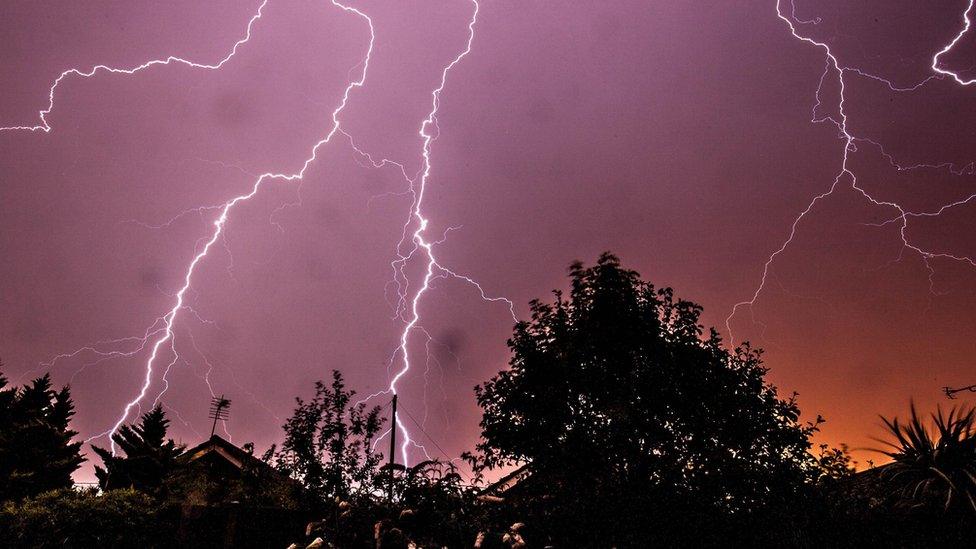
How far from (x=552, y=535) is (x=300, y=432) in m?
5.09

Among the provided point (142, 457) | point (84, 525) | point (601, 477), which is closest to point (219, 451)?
point (142, 457)

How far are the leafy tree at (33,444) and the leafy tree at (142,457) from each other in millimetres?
1625

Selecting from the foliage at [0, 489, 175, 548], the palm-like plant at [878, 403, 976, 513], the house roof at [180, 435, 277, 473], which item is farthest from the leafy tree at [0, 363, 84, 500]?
the palm-like plant at [878, 403, 976, 513]

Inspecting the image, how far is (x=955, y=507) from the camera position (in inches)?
410

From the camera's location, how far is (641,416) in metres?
8.40

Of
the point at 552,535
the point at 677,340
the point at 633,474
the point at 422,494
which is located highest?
the point at 677,340

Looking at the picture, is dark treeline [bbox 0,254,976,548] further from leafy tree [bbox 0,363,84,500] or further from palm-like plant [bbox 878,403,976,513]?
leafy tree [bbox 0,363,84,500]

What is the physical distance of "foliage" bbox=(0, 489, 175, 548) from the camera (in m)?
6.79

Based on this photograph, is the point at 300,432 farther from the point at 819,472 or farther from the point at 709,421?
the point at 819,472

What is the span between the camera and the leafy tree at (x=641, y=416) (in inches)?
282

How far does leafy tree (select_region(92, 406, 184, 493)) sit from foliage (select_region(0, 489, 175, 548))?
18.0m

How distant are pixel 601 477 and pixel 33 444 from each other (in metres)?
26.3

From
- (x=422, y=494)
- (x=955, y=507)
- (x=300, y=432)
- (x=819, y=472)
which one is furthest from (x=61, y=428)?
(x=955, y=507)

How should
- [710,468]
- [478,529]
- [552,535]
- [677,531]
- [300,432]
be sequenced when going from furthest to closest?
[300,432] < [710,468] < [677,531] < [552,535] < [478,529]
